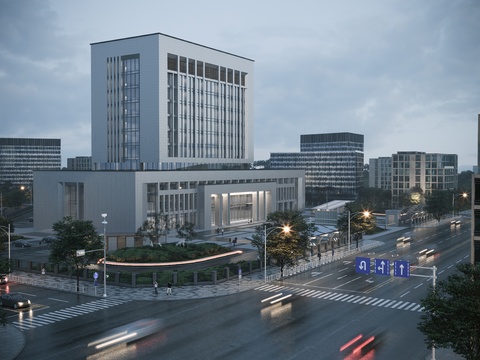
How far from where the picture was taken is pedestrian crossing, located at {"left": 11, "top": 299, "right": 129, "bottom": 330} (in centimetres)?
4128

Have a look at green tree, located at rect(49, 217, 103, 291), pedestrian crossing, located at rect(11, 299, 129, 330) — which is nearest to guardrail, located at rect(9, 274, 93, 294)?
green tree, located at rect(49, 217, 103, 291)

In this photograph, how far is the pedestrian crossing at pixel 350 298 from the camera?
152ft

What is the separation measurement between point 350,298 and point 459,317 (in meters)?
23.3

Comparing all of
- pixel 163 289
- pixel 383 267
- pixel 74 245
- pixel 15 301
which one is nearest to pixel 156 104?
pixel 74 245

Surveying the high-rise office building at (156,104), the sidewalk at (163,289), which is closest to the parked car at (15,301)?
the sidewalk at (163,289)

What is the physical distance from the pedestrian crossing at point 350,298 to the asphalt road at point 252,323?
0.10 metres

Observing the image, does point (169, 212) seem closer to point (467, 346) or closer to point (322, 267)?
point (322, 267)

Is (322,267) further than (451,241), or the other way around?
(451,241)

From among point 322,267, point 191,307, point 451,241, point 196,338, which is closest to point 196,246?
point 322,267

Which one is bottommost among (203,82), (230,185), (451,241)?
(451,241)

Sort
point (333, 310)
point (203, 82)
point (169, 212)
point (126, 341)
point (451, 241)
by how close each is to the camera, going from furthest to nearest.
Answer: point (203, 82) → point (169, 212) → point (451, 241) → point (333, 310) → point (126, 341)

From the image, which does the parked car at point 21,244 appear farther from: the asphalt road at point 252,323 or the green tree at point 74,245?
the green tree at point 74,245

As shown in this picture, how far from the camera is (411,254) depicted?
7862cm

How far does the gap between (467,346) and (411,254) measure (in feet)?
177
